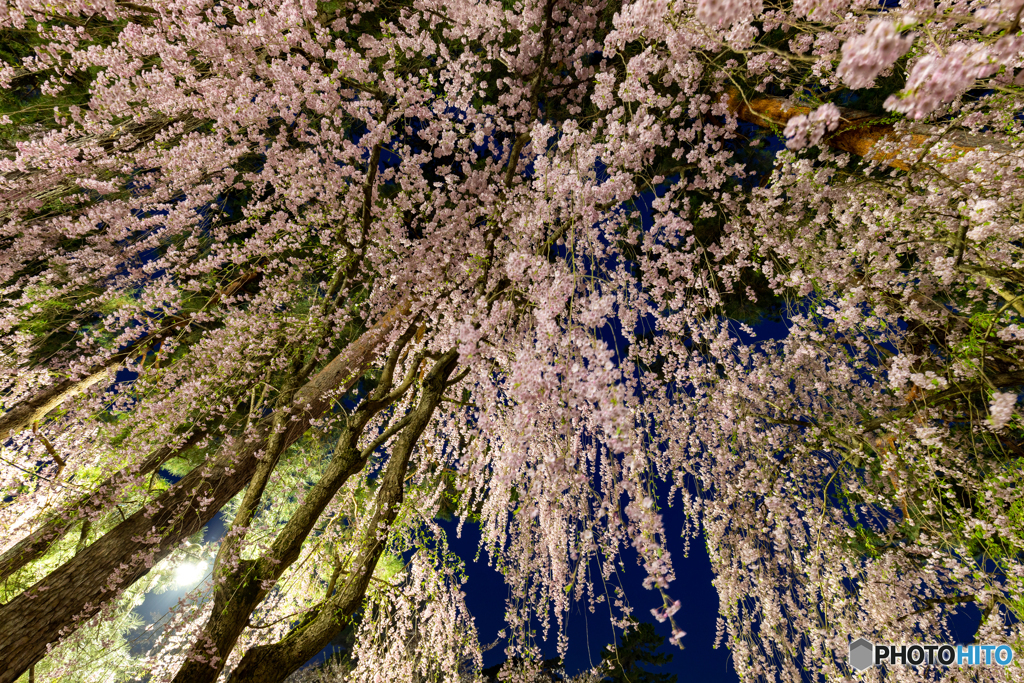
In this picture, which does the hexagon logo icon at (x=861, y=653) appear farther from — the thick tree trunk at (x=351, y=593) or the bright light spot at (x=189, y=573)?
the bright light spot at (x=189, y=573)

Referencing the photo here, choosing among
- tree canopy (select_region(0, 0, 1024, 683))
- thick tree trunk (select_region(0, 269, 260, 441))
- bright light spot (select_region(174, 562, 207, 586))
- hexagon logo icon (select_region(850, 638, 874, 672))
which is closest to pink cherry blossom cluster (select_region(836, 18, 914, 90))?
tree canopy (select_region(0, 0, 1024, 683))

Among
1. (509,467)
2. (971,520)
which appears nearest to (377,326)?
(509,467)

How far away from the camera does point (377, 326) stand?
477 centimetres

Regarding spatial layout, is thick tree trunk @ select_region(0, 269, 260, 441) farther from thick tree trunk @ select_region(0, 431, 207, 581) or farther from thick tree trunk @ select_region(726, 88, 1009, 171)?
thick tree trunk @ select_region(726, 88, 1009, 171)

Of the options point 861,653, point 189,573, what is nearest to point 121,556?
point 861,653

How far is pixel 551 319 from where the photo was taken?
218 cm

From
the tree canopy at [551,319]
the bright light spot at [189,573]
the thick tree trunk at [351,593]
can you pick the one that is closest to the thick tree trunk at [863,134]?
the tree canopy at [551,319]

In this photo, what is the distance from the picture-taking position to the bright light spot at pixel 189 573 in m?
9.06

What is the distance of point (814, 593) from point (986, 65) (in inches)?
149

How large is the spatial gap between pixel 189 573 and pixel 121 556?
955 centimetres

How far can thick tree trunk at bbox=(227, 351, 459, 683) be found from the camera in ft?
7.77

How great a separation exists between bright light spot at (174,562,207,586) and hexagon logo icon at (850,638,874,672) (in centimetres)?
1223

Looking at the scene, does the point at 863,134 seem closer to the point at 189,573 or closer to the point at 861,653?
the point at 861,653

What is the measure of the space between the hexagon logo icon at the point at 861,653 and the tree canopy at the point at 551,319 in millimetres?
91
